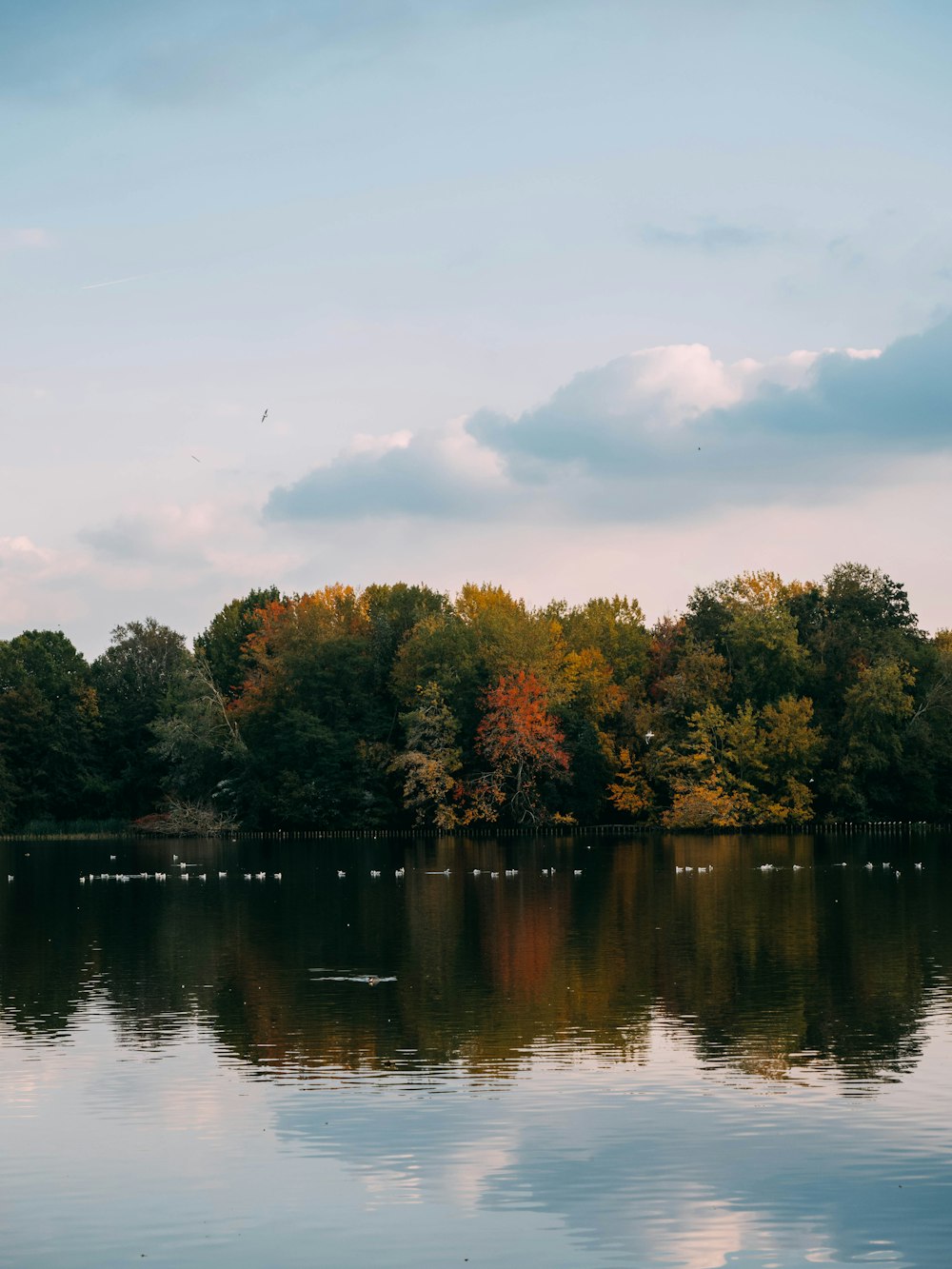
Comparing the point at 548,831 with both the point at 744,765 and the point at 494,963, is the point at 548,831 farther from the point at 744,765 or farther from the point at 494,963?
the point at 494,963

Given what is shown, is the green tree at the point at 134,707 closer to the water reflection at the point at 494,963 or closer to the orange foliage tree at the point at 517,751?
the orange foliage tree at the point at 517,751

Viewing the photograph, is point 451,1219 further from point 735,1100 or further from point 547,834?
point 547,834

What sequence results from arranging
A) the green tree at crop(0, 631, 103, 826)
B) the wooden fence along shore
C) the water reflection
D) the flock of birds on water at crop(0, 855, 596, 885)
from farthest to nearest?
1. the green tree at crop(0, 631, 103, 826)
2. the wooden fence along shore
3. the flock of birds on water at crop(0, 855, 596, 885)
4. the water reflection

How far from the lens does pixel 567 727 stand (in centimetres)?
12456

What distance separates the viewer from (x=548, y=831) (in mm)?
121625

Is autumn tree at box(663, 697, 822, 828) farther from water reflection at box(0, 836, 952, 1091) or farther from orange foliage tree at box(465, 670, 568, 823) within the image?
water reflection at box(0, 836, 952, 1091)

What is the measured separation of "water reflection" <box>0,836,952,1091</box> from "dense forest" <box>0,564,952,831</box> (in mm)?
40602

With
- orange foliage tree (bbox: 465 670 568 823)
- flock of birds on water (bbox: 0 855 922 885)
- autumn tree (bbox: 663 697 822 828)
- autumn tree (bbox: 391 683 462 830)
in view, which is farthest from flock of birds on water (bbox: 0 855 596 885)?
autumn tree (bbox: 663 697 822 828)

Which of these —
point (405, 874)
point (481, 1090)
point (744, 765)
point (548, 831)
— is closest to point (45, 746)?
point (548, 831)

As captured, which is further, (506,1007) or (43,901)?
A: (43,901)

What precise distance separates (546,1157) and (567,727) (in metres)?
104

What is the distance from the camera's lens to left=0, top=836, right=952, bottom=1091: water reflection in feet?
95.4

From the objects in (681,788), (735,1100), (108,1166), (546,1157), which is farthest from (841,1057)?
(681,788)

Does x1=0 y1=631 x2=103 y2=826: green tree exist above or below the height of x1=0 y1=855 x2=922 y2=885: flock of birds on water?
above
